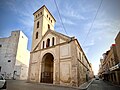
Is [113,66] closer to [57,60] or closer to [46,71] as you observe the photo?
[57,60]

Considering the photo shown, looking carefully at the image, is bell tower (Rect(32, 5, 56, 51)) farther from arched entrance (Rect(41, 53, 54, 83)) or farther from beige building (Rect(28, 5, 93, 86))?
arched entrance (Rect(41, 53, 54, 83))

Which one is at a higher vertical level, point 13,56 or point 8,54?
point 8,54

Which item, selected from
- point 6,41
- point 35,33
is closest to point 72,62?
point 35,33

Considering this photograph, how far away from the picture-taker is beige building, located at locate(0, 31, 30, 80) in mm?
29225

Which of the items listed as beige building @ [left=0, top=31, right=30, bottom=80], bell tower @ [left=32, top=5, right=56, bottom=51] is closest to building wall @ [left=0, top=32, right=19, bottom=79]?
beige building @ [left=0, top=31, right=30, bottom=80]

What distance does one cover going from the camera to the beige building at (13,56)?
29225mm

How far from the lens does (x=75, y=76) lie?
12391 mm

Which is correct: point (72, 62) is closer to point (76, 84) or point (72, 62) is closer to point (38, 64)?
point (76, 84)

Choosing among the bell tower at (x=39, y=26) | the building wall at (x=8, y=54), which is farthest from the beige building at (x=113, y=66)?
the building wall at (x=8, y=54)

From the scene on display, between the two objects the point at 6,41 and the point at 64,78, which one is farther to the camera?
the point at 6,41

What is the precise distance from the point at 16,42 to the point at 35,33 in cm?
1220

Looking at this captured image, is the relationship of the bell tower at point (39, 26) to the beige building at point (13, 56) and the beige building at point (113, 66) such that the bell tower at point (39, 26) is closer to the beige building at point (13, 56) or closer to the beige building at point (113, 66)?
the beige building at point (13, 56)

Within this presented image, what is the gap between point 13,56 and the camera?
1193 inches

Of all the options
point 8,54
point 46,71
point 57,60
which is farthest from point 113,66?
point 8,54
